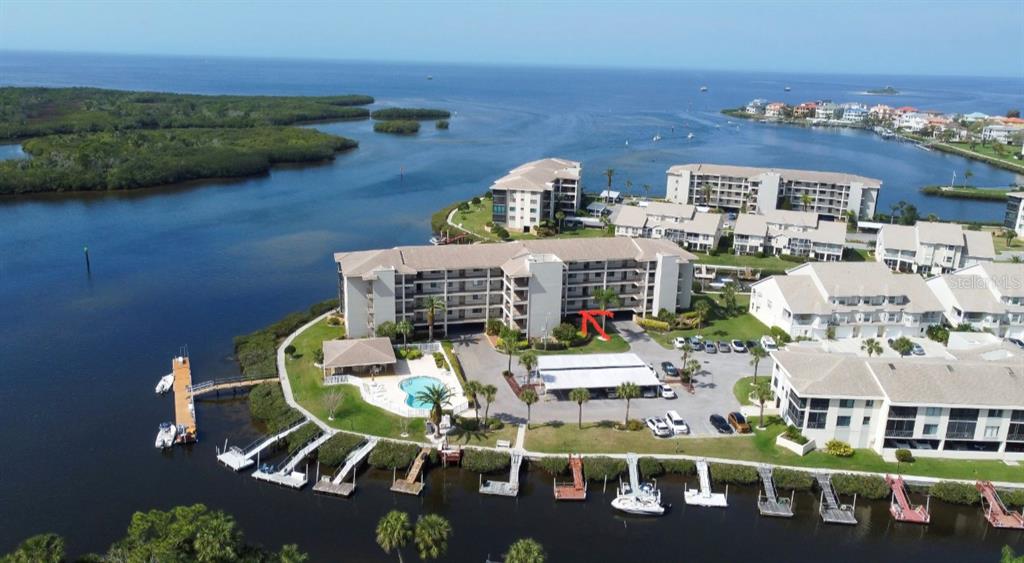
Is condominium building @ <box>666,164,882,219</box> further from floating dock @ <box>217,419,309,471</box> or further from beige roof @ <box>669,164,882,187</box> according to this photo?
floating dock @ <box>217,419,309,471</box>

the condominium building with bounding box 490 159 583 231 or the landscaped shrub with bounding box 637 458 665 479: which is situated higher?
the condominium building with bounding box 490 159 583 231

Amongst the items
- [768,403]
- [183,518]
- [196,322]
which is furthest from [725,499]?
[196,322]

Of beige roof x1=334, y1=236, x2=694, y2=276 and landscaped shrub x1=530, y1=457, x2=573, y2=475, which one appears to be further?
beige roof x1=334, y1=236, x2=694, y2=276

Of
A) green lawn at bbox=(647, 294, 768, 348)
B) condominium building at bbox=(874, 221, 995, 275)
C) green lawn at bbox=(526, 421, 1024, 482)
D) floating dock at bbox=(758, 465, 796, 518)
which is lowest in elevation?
floating dock at bbox=(758, 465, 796, 518)

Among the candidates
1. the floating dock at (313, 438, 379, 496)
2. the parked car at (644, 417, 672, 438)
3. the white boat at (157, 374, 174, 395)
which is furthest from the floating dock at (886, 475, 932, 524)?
the white boat at (157, 374, 174, 395)

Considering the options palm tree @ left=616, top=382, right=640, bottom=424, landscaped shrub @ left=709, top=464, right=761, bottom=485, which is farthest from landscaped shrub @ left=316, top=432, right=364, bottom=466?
landscaped shrub @ left=709, top=464, right=761, bottom=485

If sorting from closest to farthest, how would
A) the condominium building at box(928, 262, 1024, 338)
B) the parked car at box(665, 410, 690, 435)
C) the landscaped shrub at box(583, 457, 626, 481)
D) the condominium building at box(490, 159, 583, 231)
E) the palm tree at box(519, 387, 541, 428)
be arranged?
1. the landscaped shrub at box(583, 457, 626, 481)
2. the parked car at box(665, 410, 690, 435)
3. the palm tree at box(519, 387, 541, 428)
4. the condominium building at box(928, 262, 1024, 338)
5. the condominium building at box(490, 159, 583, 231)

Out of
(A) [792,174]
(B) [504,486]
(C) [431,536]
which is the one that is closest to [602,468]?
(B) [504,486]

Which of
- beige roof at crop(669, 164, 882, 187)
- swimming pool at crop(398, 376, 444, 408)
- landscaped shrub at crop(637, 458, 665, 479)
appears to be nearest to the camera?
landscaped shrub at crop(637, 458, 665, 479)
